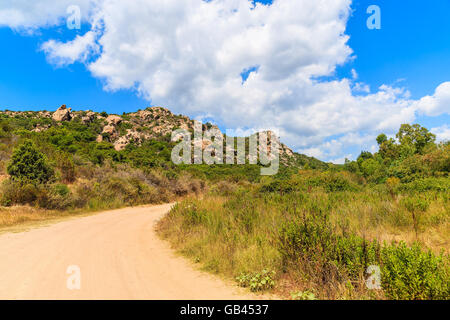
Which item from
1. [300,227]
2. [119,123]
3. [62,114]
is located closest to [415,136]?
[300,227]

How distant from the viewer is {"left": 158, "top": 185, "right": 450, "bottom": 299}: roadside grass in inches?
129

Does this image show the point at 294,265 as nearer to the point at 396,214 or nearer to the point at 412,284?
the point at 412,284

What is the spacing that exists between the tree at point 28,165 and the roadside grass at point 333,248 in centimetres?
1131

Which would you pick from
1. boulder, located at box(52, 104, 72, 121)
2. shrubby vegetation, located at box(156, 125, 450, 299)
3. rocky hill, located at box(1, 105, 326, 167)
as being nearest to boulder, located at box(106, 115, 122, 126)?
rocky hill, located at box(1, 105, 326, 167)

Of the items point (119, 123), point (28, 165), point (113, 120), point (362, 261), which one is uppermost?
point (113, 120)

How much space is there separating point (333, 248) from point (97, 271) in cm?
480

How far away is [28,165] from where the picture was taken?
574 inches

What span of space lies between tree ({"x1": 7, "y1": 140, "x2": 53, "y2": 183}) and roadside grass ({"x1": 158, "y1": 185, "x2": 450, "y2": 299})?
1131cm

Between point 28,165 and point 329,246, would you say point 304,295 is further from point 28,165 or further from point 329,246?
point 28,165

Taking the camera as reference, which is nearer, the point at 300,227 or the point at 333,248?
the point at 333,248

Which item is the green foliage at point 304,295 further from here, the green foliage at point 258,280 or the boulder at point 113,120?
the boulder at point 113,120

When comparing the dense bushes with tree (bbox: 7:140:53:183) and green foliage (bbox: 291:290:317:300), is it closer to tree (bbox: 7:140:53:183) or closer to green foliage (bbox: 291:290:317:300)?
green foliage (bbox: 291:290:317:300)
